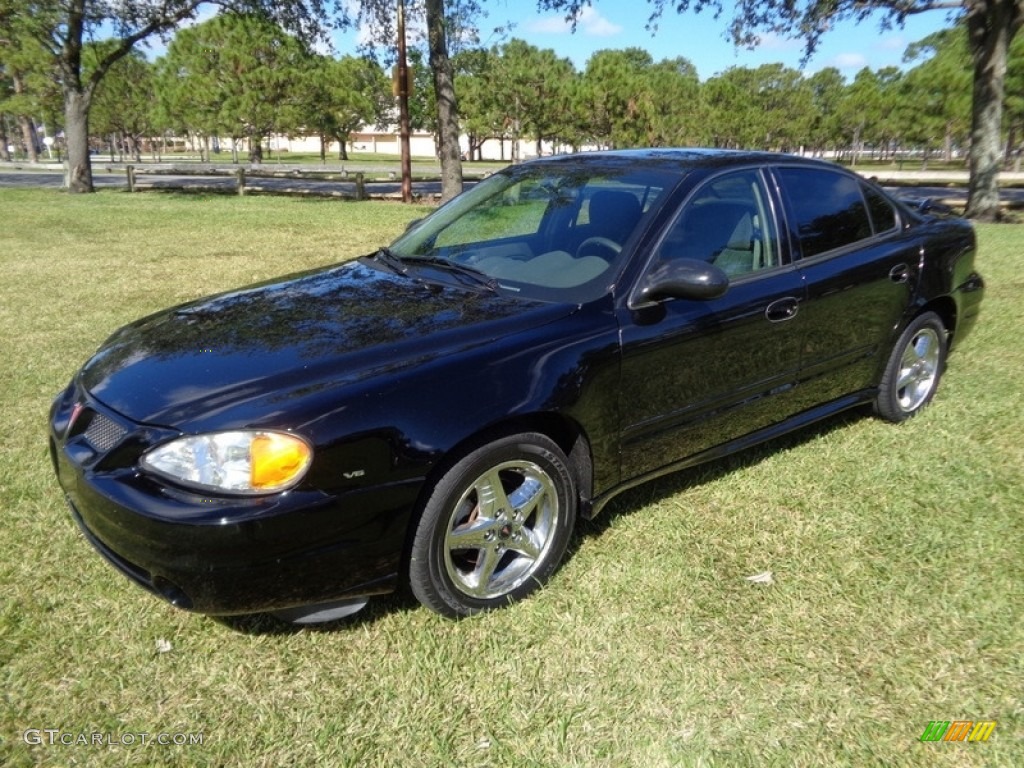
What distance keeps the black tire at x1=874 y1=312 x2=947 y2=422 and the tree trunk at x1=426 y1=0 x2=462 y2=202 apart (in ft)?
42.9

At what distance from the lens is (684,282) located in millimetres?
2861

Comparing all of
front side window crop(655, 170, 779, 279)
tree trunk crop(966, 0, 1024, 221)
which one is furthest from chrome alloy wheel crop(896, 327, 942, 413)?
tree trunk crop(966, 0, 1024, 221)

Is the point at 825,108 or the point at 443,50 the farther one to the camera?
the point at 825,108

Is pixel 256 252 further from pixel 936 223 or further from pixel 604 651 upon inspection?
pixel 604 651

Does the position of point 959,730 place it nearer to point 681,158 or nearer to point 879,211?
point 681,158

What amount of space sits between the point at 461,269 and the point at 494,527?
122cm

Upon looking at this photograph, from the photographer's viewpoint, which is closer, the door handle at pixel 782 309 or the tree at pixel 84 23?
the door handle at pixel 782 309

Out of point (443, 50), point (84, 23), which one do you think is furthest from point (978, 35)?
point (84, 23)

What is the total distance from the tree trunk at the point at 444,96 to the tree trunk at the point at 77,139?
1118cm

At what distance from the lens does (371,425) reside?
231 centimetres

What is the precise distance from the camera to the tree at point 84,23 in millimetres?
18594

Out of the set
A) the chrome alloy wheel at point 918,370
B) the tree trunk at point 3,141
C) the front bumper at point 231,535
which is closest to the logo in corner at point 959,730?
the front bumper at point 231,535

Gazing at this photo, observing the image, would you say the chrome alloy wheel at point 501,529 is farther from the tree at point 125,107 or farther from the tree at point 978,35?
the tree at point 125,107

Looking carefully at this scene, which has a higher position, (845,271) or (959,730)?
(845,271)
